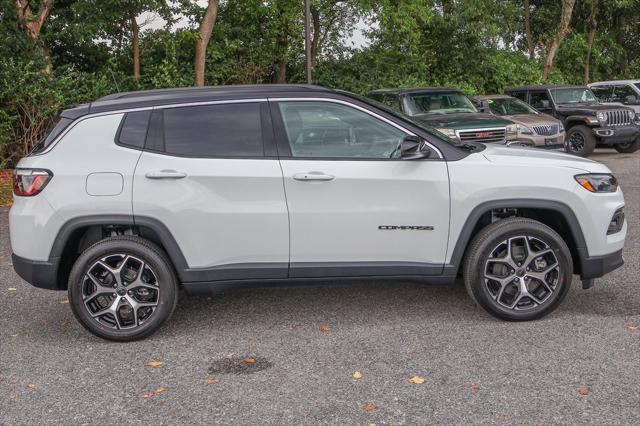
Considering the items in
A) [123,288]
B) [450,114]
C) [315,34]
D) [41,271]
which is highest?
[315,34]

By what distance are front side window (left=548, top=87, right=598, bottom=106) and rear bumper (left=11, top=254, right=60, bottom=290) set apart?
1509 centimetres

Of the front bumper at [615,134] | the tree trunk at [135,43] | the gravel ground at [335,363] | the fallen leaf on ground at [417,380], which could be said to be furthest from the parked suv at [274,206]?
the tree trunk at [135,43]

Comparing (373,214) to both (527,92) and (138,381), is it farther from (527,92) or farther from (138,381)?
(527,92)

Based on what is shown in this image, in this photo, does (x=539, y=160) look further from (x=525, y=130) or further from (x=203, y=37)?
(x=203, y=37)

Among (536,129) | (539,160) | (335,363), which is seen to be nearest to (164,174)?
(335,363)

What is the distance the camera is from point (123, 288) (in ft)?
16.2

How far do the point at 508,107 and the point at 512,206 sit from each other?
37.1ft

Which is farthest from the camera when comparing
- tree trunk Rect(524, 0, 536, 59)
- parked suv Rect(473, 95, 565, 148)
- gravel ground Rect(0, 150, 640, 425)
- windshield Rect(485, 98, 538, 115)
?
tree trunk Rect(524, 0, 536, 59)

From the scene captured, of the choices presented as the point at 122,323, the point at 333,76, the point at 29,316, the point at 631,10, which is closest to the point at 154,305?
the point at 122,323

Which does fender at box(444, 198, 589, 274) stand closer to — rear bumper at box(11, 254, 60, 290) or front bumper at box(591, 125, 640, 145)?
rear bumper at box(11, 254, 60, 290)

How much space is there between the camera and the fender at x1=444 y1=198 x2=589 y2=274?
5051 millimetres

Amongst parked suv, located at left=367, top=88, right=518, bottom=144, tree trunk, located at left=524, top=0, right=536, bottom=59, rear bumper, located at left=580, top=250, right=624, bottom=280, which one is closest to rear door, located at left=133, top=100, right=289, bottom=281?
rear bumper, located at left=580, top=250, right=624, bottom=280

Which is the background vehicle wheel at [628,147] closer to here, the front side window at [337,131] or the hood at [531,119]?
the hood at [531,119]

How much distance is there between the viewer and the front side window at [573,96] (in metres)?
17.7
